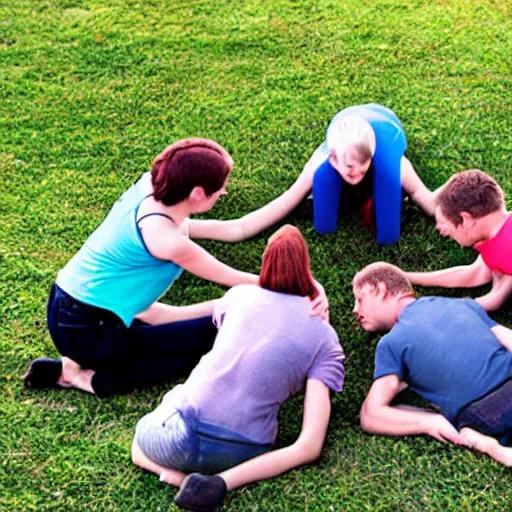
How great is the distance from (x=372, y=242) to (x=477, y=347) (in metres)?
1.29

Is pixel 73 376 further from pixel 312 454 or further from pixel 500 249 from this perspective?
pixel 500 249

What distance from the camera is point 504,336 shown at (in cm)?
371

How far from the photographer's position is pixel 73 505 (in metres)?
3.47

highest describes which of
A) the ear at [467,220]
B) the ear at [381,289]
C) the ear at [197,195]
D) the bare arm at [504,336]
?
the ear at [197,195]

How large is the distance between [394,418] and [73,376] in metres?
1.47

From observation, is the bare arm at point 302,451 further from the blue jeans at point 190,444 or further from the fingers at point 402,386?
the fingers at point 402,386

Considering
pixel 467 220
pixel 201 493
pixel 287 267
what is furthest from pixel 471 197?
pixel 201 493

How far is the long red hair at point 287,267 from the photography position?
356 cm

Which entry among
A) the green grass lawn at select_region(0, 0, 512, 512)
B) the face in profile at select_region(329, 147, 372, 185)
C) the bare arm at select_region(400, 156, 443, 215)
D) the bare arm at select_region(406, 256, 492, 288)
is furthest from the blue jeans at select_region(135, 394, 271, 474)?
the bare arm at select_region(400, 156, 443, 215)

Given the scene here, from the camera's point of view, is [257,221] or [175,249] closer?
[175,249]

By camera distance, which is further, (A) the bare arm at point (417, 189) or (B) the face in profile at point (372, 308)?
(A) the bare arm at point (417, 189)

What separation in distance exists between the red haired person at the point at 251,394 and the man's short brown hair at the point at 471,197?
87 centimetres

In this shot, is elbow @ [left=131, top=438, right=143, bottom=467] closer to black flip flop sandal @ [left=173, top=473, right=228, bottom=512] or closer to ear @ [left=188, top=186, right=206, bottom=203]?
black flip flop sandal @ [left=173, top=473, right=228, bottom=512]

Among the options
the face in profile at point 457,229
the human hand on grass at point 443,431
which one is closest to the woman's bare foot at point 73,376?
the human hand on grass at point 443,431
